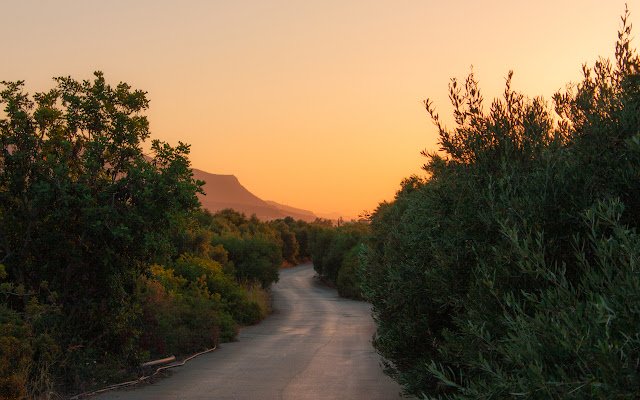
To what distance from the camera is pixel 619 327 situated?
4332 millimetres

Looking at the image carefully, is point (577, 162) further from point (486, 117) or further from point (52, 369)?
point (52, 369)

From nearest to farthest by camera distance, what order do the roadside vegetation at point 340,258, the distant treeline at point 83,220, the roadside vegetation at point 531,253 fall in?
1. the roadside vegetation at point 531,253
2. the distant treeline at point 83,220
3. the roadside vegetation at point 340,258

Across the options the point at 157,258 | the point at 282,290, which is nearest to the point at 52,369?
the point at 157,258

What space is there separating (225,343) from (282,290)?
120 ft

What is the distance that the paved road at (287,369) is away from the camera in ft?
50.8

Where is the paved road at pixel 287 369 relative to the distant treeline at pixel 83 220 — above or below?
below

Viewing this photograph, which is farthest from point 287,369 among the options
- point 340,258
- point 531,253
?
point 340,258

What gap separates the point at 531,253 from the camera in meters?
5.37

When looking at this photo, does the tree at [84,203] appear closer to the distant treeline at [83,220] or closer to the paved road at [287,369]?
the distant treeline at [83,220]

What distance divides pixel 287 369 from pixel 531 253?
15.2 metres

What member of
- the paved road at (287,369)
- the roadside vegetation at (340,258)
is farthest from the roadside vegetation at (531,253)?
the roadside vegetation at (340,258)

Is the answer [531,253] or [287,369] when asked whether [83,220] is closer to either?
[287,369]

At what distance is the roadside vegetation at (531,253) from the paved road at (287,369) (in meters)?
5.89

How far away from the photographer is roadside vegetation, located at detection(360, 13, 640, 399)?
437 cm
